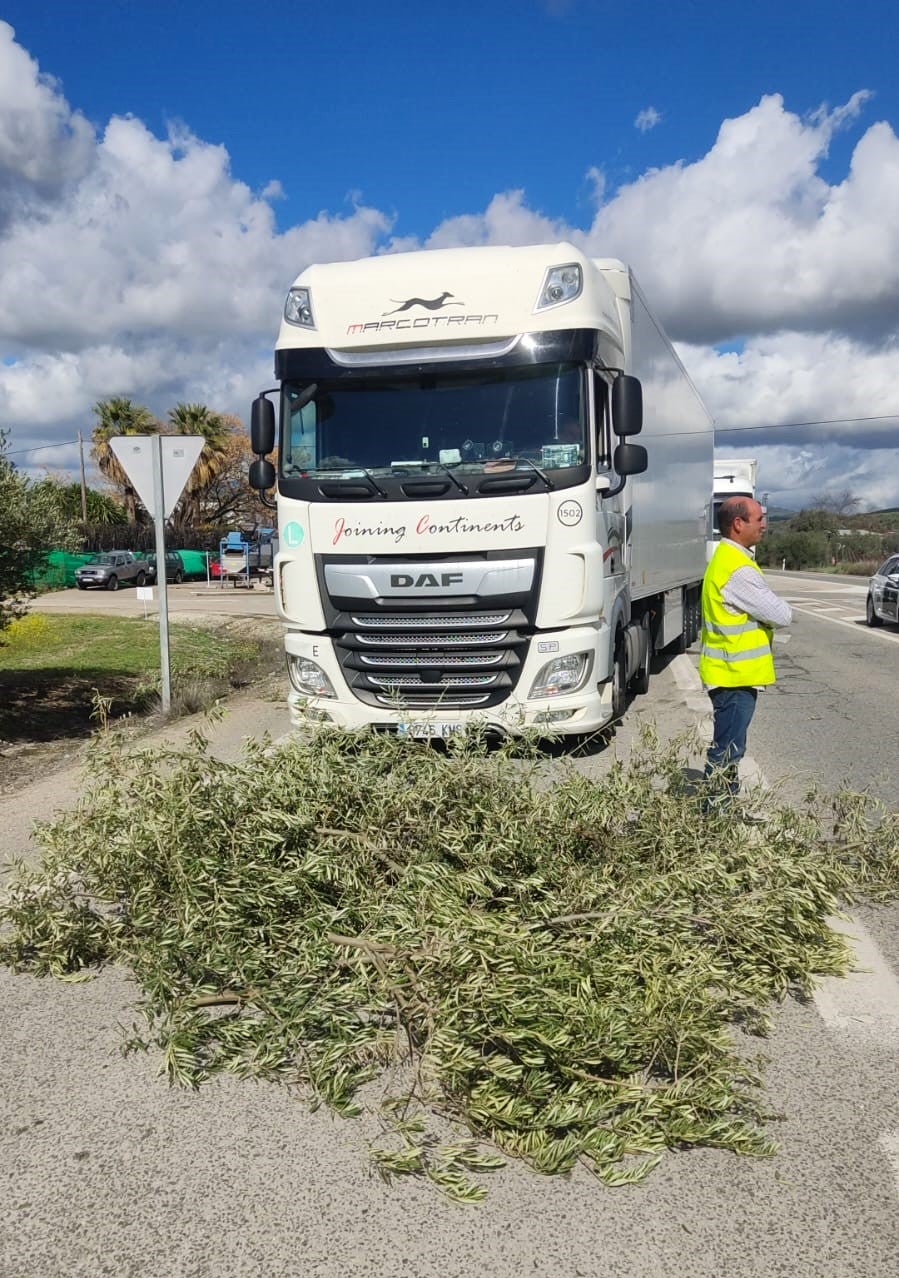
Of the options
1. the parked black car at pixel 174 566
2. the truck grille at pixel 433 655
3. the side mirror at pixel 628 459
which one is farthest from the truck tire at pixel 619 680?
the parked black car at pixel 174 566

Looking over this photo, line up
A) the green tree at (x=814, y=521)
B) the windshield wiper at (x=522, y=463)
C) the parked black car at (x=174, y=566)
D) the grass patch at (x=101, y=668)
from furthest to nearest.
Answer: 1. the green tree at (x=814, y=521)
2. the parked black car at (x=174, y=566)
3. the grass patch at (x=101, y=668)
4. the windshield wiper at (x=522, y=463)

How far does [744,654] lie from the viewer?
5.96 meters

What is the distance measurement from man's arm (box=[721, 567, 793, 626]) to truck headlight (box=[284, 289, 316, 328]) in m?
3.76

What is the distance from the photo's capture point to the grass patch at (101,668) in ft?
37.1

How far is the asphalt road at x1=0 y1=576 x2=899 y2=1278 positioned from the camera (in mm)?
2535

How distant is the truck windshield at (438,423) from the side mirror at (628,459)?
1.63 feet

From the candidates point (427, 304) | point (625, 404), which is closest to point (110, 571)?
point (427, 304)

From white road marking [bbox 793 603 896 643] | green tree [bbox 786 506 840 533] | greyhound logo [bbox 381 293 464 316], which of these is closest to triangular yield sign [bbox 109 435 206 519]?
greyhound logo [bbox 381 293 464 316]

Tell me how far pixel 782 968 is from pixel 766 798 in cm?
116

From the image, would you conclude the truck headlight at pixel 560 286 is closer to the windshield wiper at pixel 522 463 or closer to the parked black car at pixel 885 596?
the windshield wiper at pixel 522 463

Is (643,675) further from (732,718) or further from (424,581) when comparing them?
(732,718)

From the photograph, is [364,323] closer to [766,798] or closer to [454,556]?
[454,556]

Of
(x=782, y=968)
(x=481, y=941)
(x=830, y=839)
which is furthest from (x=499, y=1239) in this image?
(x=830, y=839)

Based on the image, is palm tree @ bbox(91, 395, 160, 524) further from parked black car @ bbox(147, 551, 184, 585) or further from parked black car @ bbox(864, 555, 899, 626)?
parked black car @ bbox(864, 555, 899, 626)
